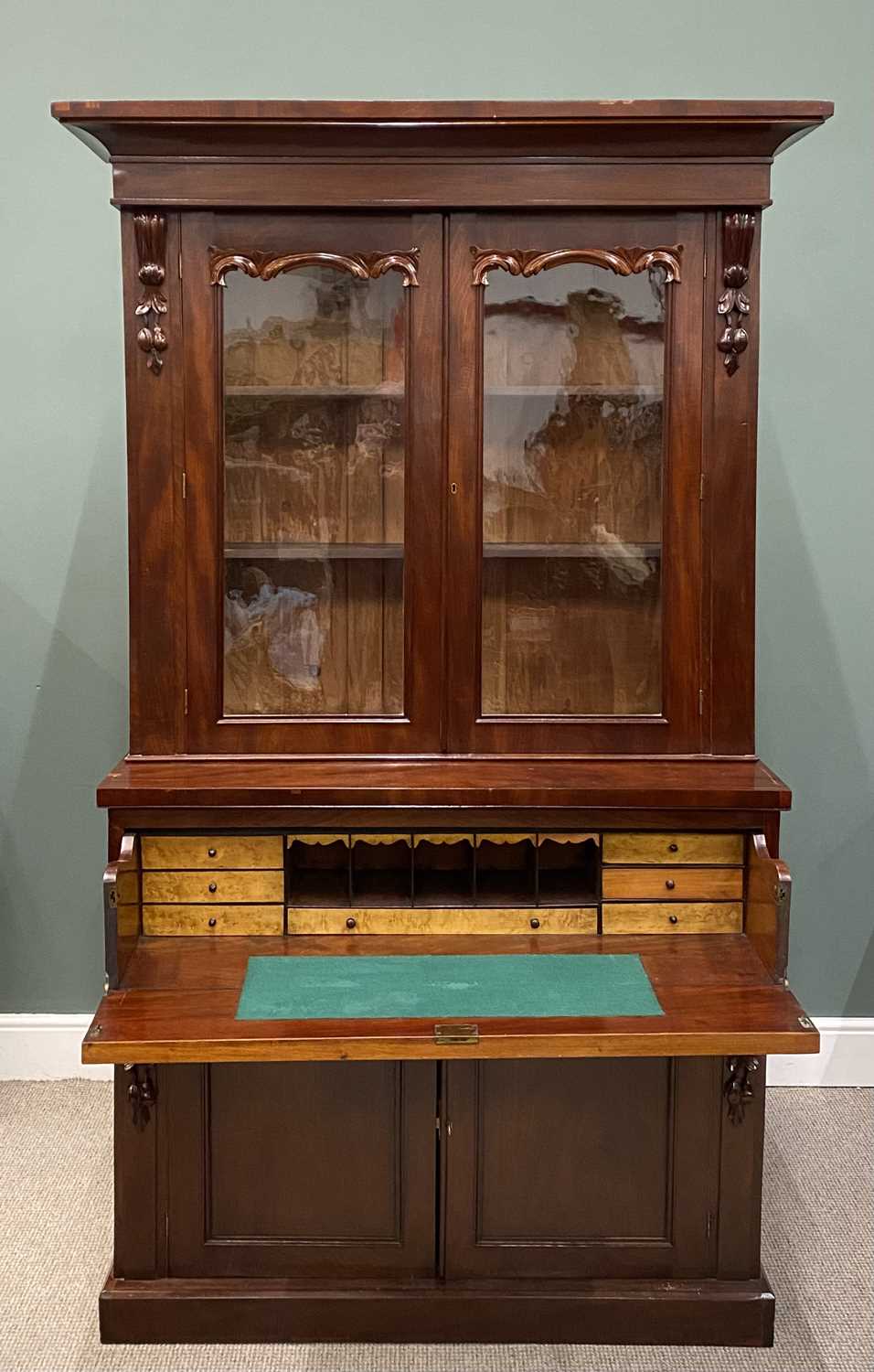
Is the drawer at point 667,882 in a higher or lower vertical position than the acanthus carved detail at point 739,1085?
higher

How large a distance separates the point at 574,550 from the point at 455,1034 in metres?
0.91

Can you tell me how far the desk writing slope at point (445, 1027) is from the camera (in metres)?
1.66

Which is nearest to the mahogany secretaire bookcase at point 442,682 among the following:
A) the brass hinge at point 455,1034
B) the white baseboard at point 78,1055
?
the brass hinge at point 455,1034

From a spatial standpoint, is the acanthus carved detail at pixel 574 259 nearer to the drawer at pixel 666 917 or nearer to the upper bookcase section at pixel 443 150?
the upper bookcase section at pixel 443 150

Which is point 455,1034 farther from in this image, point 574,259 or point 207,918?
point 574,259

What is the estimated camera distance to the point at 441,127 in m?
1.97

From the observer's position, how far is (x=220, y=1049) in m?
1.67

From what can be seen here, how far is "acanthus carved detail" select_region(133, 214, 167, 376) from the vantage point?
6.59ft

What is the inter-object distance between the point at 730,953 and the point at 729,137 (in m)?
1.38

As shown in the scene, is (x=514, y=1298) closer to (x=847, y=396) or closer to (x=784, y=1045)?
(x=784, y=1045)

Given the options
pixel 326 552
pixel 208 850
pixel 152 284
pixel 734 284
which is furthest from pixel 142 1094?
pixel 734 284

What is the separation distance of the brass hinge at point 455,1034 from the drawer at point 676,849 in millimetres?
490

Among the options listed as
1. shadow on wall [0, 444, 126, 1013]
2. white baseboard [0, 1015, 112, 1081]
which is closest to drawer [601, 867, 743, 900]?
shadow on wall [0, 444, 126, 1013]

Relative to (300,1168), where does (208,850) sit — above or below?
above
